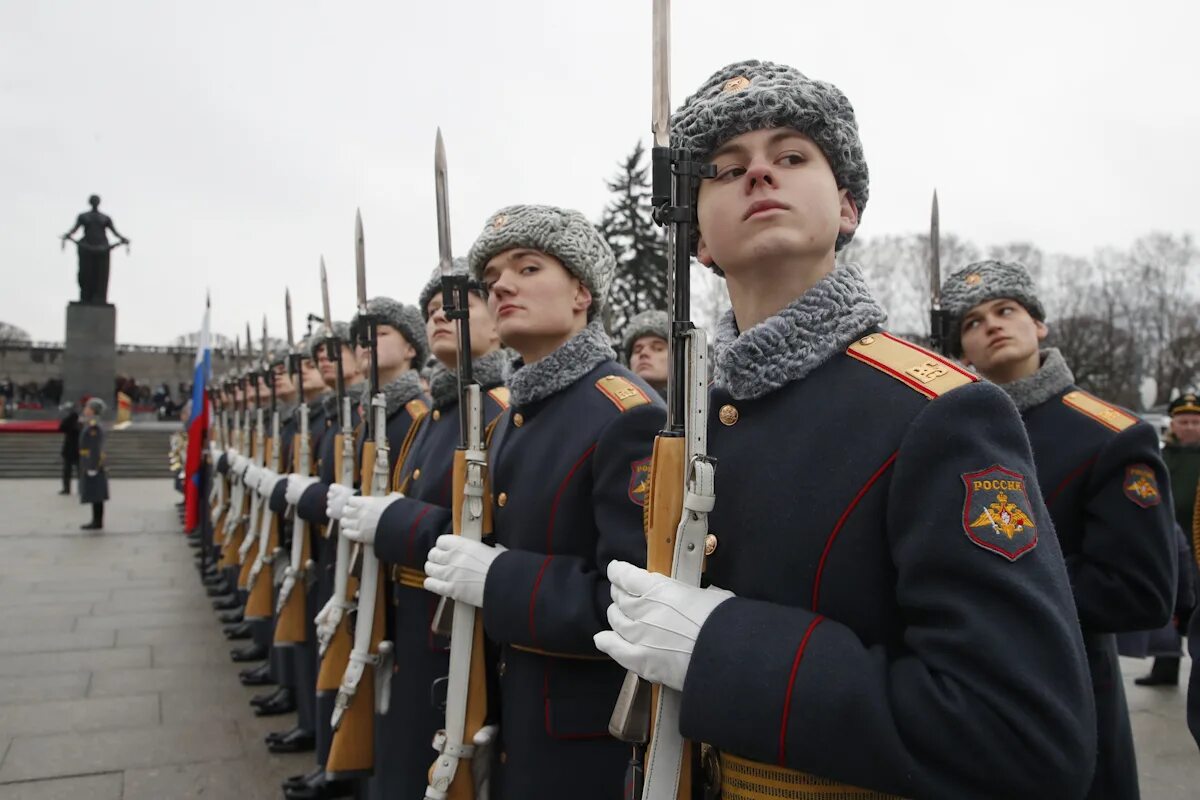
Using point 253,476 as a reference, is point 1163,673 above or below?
below

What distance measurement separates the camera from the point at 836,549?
5.20 ft

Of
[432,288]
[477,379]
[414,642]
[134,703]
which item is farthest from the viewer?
[134,703]

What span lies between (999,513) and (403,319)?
427 centimetres

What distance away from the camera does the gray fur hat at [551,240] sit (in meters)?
3.16

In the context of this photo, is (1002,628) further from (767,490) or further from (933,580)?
(767,490)

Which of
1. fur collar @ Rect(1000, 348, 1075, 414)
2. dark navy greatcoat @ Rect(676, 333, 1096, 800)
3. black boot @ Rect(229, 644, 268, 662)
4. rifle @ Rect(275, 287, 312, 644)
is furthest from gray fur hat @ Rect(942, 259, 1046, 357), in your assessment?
black boot @ Rect(229, 644, 268, 662)

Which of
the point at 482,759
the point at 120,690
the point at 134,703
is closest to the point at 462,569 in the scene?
the point at 482,759

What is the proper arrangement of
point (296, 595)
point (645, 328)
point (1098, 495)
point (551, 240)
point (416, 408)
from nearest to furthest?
1. point (1098, 495)
2. point (551, 240)
3. point (416, 408)
4. point (296, 595)
5. point (645, 328)

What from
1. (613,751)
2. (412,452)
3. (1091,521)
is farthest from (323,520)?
(1091,521)

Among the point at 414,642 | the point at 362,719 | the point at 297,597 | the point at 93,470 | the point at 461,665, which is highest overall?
the point at 461,665

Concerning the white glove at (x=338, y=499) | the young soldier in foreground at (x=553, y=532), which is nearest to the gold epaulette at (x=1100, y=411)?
the young soldier in foreground at (x=553, y=532)

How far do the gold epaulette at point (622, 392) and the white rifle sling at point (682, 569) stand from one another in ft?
3.75

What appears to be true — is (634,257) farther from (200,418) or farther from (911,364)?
(911,364)

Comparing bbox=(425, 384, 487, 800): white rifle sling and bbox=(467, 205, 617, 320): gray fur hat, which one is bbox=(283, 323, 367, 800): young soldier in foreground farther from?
bbox=(467, 205, 617, 320): gray fur hat
